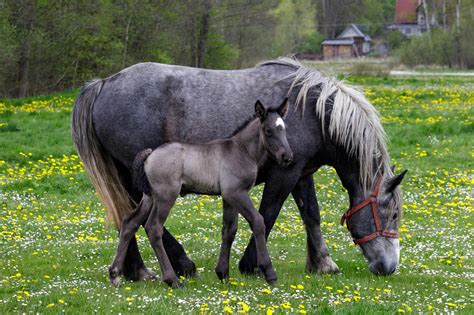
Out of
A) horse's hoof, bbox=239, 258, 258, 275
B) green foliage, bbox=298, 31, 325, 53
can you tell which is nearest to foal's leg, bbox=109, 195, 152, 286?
horse's hoof, bbox=239, 258, 258, 275

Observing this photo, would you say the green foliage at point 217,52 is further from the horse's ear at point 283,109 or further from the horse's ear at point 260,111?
the horse's ear at point 260,111

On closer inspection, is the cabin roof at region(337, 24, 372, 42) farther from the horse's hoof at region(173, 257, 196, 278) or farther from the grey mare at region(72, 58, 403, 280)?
the horse's hoof at region(173, 257, 196, 278)

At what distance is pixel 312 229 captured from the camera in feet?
30.1

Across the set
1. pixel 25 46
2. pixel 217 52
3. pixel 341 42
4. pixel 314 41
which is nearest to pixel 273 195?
pixel 25 46

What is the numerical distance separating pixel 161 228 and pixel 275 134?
5.13 feet

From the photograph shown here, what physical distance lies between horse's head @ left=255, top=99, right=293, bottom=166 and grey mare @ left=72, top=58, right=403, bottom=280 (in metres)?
0.68

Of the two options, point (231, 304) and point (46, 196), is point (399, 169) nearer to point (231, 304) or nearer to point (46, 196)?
point (46, 196)

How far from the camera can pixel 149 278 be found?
8461 mm

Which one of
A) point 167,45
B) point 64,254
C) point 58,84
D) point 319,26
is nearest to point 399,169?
point 64,254

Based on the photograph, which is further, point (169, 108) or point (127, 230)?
point (169, 108)

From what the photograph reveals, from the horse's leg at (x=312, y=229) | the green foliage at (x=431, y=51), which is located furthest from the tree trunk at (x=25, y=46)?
the green foliage at (x=431, y=51)

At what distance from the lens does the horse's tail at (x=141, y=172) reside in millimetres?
7883

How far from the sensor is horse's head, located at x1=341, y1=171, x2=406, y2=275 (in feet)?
28.0

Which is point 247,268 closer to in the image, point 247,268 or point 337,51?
point 247,268
